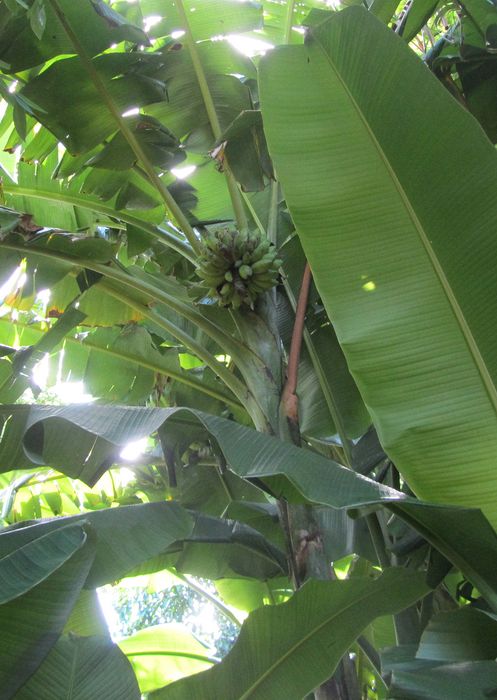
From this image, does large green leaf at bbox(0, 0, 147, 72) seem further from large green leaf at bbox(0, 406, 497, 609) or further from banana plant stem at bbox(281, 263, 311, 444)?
large green leaf at bbox(0, 406, 497, 609)

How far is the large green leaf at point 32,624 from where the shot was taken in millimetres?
831

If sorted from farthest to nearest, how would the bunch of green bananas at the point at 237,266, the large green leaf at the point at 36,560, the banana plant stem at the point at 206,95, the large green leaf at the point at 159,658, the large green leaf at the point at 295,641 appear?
the large green leaf at the point at 159,658
the banana plant stem at the point at 206,95
the bunch of green bananas at the point at 237,266
the large green leaf at the point at 295,641
the large green leaf at the point at 36,560

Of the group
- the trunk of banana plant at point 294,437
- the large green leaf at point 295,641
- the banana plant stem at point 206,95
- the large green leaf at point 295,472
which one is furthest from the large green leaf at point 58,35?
the large green leaf at point 295,641

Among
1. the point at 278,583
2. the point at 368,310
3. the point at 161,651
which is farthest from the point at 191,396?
the point at 368,310

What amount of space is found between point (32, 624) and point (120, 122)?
3.97 feet

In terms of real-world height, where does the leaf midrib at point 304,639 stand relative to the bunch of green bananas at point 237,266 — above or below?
below

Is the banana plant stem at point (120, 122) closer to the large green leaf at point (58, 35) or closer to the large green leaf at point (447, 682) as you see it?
the large green leaf at point (58, 35)

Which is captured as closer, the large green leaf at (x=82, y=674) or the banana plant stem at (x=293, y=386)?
the large green leaf at (x=82, y=674)

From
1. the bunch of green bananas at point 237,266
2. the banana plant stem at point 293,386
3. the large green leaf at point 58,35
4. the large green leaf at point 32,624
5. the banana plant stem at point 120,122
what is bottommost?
the large green leaf at point 32,624

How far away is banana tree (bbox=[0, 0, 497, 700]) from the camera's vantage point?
3.14 ft

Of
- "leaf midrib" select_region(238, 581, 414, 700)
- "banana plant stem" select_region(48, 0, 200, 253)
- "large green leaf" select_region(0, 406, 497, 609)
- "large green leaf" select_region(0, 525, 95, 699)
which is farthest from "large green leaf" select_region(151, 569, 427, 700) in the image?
"banana plant stem" select_region(48, 0, 200, 253)

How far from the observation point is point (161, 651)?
1.88 m

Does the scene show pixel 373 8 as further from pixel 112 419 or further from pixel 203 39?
pixel 112 419

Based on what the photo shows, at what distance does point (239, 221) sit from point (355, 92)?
1.70 ft
